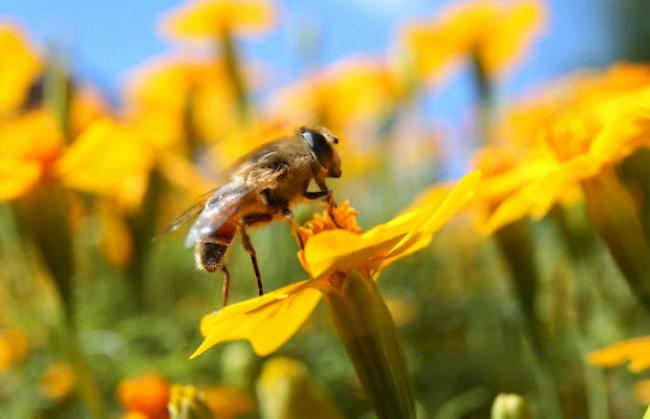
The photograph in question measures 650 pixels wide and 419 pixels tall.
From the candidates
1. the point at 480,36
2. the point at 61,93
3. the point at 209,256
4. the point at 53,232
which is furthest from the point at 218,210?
the point at 480,36

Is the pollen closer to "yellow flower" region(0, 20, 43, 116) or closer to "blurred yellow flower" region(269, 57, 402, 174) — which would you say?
"yellow flower" region(0, 20, 43, 116)

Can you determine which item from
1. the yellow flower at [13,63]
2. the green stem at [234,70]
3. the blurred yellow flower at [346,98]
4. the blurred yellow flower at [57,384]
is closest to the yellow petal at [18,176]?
the blurred yellow flower at [57,384]

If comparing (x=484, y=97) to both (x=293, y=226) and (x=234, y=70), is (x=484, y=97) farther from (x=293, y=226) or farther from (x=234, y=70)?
(x=293, y=226)

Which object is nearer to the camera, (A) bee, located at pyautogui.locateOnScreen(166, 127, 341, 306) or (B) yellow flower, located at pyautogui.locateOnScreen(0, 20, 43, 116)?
(A) bee, located at pyautogui.locateOnScreen(166, 127, 341, 306)

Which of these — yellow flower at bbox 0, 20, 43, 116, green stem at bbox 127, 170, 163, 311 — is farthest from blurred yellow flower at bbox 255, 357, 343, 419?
yellow flower at bbox 0, 20, 43, 116

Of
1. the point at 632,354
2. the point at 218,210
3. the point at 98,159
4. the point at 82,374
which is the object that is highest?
the point at 98,159

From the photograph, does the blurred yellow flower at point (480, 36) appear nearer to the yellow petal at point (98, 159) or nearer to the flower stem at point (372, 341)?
the yellow petal at point (98, 159)

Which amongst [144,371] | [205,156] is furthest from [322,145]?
[205,156]
